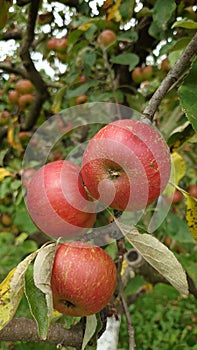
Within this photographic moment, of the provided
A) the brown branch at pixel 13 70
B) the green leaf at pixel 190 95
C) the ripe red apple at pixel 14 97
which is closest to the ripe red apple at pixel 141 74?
the brown branch at pixel 13 70

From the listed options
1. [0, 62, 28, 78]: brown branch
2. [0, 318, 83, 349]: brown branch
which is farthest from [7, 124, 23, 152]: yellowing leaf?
[0, 318, 83, 349]: brown branch

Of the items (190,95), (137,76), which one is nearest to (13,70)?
(137,76)

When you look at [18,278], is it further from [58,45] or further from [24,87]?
[24,87]

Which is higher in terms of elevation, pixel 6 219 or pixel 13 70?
pixel 13 70

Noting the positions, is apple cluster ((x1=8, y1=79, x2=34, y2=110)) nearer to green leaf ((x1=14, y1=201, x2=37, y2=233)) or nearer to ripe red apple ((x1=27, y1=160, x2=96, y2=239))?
green leaf ((x1=14, y1=201, x2=37, y2=233))

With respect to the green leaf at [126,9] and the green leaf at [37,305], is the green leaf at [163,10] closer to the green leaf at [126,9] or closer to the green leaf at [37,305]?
the green leaf at [126,9]

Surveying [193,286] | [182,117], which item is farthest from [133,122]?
[193,286]

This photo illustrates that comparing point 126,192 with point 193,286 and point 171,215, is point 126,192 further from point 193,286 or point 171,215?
point 193,286
